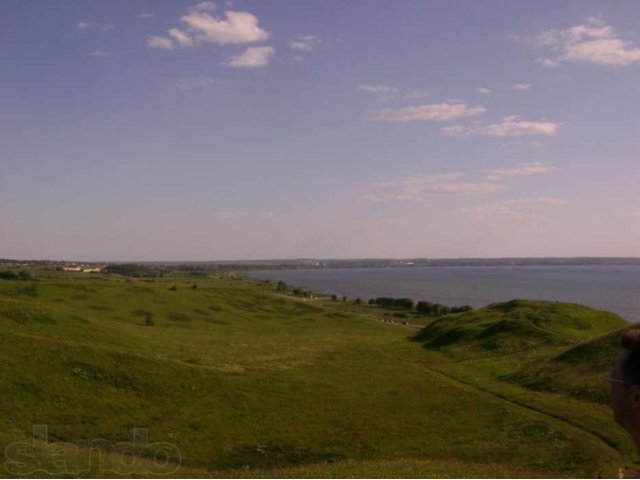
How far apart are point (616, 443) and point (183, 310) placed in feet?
288

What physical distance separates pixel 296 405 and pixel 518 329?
130ft

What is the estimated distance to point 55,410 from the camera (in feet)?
112

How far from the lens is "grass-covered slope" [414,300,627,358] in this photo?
213 ft

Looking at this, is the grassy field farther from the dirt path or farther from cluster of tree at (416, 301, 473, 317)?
cluster of tree at (416, 301, 473, 317)

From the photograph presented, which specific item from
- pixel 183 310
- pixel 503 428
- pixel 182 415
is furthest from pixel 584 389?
pixel 183 310

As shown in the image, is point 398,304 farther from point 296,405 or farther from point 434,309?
point 296,405

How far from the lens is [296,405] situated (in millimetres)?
40969

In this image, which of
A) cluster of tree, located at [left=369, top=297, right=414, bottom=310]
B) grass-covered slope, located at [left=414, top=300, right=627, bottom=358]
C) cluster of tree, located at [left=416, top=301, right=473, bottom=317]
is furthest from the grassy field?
cluster of tree, located at [left=369, top=297, right=414, bottom=310]

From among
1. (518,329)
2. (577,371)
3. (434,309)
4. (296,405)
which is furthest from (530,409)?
(434,309)

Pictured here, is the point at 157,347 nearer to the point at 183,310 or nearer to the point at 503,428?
the point at 503,428

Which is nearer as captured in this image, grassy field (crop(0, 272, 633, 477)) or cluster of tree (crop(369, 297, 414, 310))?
grassy field (crop(0, 272, 633, 477))

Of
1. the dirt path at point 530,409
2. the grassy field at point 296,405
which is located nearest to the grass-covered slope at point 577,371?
the grassy field at point 296,405

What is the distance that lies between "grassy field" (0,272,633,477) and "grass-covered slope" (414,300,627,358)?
43cm

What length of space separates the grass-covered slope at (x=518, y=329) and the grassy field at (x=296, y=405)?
1.40 ft
